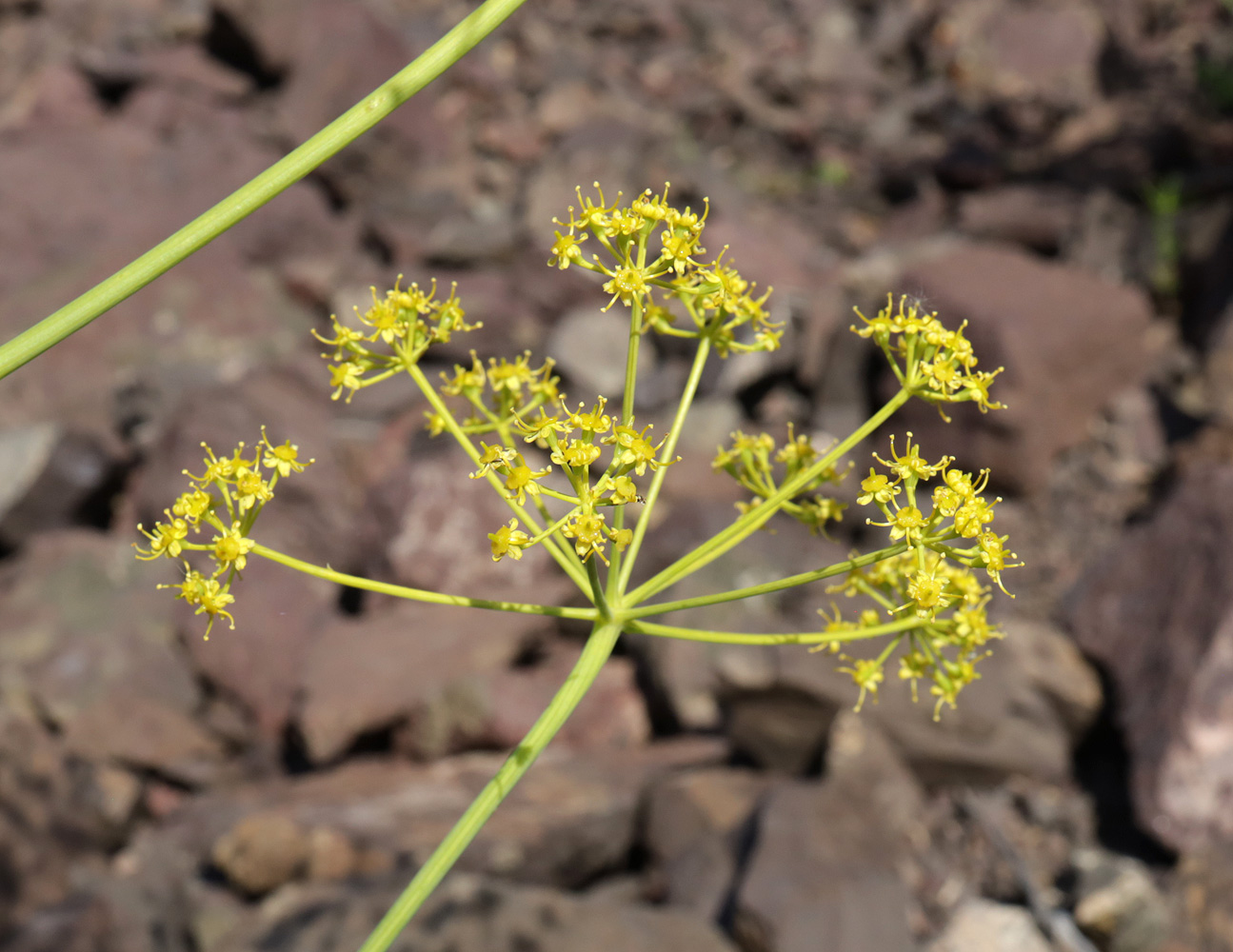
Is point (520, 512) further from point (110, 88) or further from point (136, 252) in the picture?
point (110, 88)

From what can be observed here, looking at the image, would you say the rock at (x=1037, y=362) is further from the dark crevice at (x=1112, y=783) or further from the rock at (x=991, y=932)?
the rock at (x=991, y=932)

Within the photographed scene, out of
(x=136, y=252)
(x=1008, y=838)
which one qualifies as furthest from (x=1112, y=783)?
(x=136, y=252)

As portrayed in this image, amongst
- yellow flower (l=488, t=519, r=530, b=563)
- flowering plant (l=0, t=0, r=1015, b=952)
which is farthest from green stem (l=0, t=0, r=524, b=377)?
yellow flower (l=488, t=519, r=530, b=563)

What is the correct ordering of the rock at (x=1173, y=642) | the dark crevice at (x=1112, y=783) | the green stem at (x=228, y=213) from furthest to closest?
1. the dark crevice at (x=1112, y=783)
2. the rock at (x=1173, y=642)
3. the green stem at (x=228, y=213)

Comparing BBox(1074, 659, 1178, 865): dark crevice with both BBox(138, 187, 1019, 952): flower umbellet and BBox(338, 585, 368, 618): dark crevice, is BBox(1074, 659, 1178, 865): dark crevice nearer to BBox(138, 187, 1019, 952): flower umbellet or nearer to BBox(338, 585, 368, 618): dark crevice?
BBox(138, 187, 1019, 952): flower umbellet

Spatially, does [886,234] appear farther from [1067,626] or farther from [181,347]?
[181,347]

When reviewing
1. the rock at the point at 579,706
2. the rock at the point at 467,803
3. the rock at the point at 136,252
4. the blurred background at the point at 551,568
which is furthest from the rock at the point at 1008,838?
the rock at the point at 136,252
